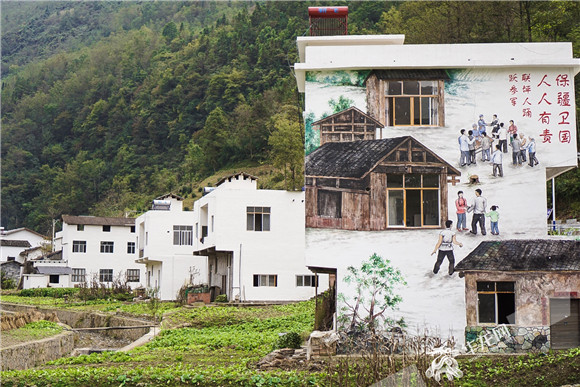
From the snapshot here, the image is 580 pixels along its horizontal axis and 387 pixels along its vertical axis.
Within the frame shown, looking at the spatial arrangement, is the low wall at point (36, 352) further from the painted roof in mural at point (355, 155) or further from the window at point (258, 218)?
the window at point (258, 218)

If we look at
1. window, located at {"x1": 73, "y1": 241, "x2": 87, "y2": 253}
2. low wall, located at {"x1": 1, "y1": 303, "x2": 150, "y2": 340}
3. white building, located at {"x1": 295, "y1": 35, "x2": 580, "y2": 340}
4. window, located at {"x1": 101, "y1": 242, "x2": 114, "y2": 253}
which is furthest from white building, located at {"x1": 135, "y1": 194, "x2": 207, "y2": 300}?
white building, located at {"x1": 295, "y1": 35, "x2": 580, "y2": 340}

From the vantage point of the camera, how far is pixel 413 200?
1775 centimetres

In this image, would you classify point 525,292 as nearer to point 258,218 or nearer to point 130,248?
point 258,218

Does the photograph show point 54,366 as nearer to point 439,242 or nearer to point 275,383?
point 275,383

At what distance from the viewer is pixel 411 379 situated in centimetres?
1268

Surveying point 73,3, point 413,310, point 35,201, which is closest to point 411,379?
point 413,310

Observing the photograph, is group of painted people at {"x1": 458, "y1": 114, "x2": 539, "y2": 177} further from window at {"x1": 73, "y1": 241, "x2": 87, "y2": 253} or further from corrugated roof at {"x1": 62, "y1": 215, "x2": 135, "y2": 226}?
window at {"x1": 73, "y1": 241, "x2": 87, "y2": 253}

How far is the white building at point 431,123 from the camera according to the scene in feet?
57.3

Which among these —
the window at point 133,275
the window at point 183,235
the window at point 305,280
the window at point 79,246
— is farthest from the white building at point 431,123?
the window at point 79,246

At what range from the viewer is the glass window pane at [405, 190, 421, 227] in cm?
1762

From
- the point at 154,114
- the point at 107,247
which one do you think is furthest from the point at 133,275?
the point at 154,114

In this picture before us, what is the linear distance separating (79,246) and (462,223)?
40010 mm

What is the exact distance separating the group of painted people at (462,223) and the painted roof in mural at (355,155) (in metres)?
0.84

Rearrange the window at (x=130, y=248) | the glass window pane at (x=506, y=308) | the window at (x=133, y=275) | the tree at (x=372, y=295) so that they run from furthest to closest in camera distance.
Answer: the window at (x=130, y=248) → the window at (x=133, y=275) → the tree at (x=372, y=295) → the glass window pane at (x=506, y=308)
